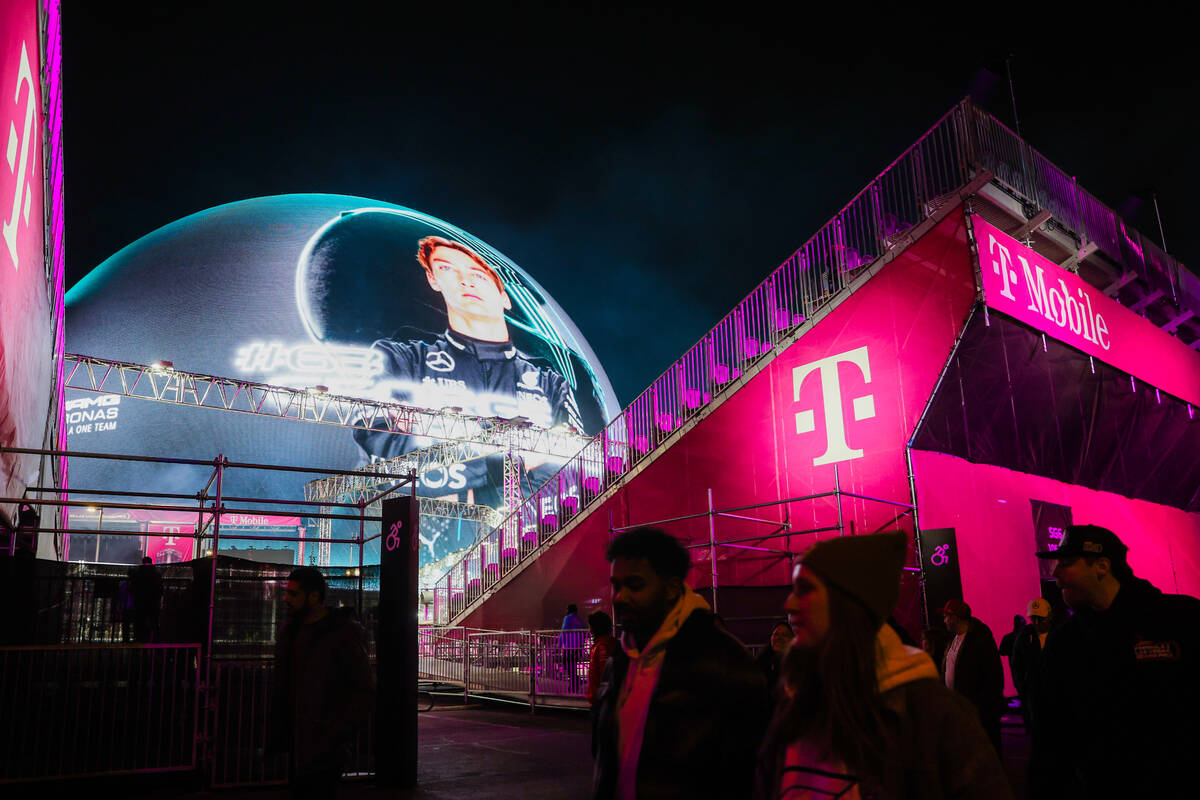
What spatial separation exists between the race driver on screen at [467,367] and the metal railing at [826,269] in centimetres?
1529

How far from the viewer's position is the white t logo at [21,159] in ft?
21.6

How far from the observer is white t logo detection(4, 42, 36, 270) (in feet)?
21.6

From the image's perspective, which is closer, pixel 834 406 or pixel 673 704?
pixel 673 704

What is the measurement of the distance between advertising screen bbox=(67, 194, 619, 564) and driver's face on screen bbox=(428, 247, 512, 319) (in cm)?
7

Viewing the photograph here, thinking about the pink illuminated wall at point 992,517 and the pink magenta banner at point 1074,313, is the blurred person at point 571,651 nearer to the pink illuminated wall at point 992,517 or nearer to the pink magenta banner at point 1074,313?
the pink illuminated wall at point 992,517

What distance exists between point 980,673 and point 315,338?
102 ft

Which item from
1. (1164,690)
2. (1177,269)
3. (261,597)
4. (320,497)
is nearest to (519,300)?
(320,497)

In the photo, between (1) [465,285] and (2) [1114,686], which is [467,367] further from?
(2) [1114,686]

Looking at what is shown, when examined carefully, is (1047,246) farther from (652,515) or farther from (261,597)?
(261,597)

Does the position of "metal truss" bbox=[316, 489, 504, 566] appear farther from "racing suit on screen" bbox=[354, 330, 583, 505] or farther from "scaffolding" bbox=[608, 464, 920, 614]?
"scaffolding" bbox=[608, 464, 920, 614]

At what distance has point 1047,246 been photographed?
48.8ft

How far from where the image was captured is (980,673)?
7504mm

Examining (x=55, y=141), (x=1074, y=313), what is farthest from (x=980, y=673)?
(x=55, y=141)

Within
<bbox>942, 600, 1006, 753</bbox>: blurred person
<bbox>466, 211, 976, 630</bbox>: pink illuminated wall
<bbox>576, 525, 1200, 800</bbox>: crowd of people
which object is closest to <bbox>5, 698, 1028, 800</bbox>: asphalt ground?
<bbox>942, 600, 1006, 753</bbox>: blurred person
